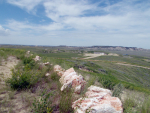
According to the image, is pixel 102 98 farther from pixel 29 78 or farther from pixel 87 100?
pixel 29 78

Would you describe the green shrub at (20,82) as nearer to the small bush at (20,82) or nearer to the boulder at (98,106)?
the small bush at (20,82)

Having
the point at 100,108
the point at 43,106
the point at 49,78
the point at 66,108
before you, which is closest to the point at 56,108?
the point at 66,108

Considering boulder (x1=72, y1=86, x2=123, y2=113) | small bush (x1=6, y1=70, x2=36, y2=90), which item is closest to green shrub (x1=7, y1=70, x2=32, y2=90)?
small bush (x1=6, y1=70, x2=36, y2=90)

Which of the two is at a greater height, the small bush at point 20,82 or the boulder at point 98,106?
the small bush at point 20,82

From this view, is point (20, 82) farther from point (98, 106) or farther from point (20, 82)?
point (98, 106)

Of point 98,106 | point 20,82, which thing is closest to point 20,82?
point 20,82

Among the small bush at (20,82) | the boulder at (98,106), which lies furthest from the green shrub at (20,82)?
the boulder at (98,106)

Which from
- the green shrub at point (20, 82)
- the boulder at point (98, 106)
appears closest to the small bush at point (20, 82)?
the green shrub at point (20, 82)

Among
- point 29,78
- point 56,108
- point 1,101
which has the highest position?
point 29,78

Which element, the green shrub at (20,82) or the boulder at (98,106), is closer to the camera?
the boulder at (98,106)

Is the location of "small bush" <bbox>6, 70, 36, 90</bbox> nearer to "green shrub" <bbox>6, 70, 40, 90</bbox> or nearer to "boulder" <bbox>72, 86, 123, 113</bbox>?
"green shrub" <bbox>6, 70, 40, 90</bbox>

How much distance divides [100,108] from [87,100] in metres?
0.43

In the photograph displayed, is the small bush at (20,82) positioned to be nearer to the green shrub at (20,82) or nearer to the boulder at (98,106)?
the green shrub at (20,82)

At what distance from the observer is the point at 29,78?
3705mm
